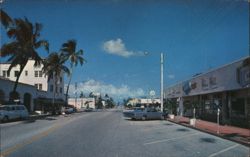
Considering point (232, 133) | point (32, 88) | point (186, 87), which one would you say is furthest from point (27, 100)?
point (232, 133)

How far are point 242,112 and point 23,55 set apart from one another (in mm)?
28096

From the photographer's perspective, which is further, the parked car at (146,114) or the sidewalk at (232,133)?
the parked car at (146,114)

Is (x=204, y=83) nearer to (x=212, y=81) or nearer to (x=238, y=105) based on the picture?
(x=212, y=81)

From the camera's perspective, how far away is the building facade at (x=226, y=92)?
83.0 feet

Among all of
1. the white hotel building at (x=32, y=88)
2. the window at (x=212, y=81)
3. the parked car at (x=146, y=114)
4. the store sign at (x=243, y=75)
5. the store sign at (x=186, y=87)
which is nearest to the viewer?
the store sign at (x=243, y=75)

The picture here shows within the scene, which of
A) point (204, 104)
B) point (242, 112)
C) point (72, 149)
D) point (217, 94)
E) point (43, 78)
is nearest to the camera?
point (72, 149)

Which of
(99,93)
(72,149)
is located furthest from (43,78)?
(99,93)

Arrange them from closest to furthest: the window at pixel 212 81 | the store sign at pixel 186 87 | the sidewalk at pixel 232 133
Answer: the sidewalk at pixel 232 133, the window at pixel 212 81, the store sign at pixel 186 87

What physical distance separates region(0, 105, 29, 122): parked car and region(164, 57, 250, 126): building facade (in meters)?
18.8

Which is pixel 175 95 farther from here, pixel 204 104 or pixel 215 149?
pixel 215 149

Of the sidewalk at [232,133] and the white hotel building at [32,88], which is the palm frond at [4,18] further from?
the white hotel building at [32,88]

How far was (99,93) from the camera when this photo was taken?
191 meters

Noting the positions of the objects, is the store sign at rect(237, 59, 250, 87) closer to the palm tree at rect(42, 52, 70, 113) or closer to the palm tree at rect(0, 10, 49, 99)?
the palm tree at rect(0, 10, 49, 99)

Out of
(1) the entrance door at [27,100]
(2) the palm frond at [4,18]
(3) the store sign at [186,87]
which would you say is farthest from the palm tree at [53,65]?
(2) the palm frond at [4,18]
